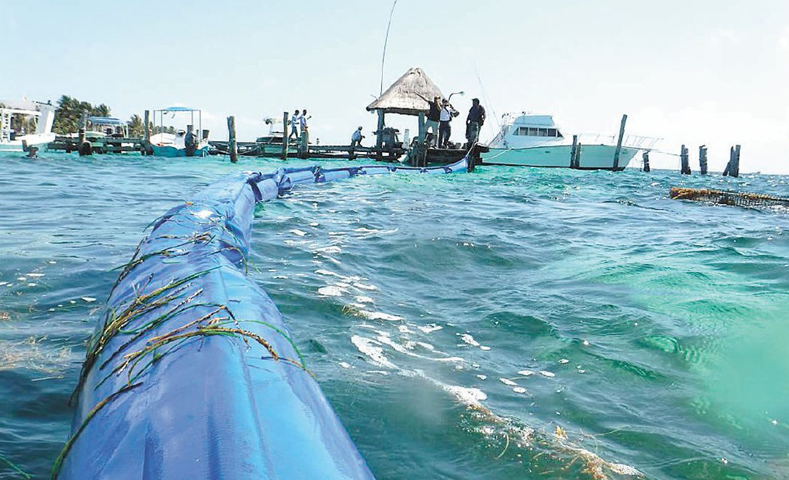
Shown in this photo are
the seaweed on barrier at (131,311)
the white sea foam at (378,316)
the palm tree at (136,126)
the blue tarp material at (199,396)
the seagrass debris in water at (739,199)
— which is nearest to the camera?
the blue tarp material at (199,396)

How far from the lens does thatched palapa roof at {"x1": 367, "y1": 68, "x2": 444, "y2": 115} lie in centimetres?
2822

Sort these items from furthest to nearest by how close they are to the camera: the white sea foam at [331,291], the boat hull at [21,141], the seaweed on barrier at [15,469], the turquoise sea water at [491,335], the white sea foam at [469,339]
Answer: the boat hull at [21,141] < the white sea foam at [331,291] < the white sea foam at [469,339] < the turquoise sea water at [491,335] < the seaweed on barrier at [15,469]

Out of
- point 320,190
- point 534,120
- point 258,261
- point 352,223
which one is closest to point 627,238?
point 352,223

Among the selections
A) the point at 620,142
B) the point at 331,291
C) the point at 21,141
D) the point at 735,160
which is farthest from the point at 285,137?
the point at 735,160

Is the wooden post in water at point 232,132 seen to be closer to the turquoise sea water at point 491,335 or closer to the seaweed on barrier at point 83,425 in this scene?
the turquoise sea water at point 491,335

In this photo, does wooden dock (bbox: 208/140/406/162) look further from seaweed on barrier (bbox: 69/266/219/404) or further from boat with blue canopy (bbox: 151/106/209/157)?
seaweed on barrier (bbox: 69/266/219/404)

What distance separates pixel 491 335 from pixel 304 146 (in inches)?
977

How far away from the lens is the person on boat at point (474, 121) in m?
21.4

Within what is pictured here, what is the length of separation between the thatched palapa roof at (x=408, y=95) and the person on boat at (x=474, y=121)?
6.64 metres

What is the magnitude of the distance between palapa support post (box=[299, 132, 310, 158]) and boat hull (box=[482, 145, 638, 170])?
899cm

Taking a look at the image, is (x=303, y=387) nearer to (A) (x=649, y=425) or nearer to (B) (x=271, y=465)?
(B) (x=271, y=465)

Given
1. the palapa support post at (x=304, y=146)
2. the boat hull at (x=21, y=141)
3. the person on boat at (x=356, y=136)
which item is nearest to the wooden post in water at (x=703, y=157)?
the person on boat at (x=356, y=136)

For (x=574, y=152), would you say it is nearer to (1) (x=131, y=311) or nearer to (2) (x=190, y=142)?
(2) (x=190, y=142)

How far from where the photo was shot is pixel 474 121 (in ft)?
70.6
